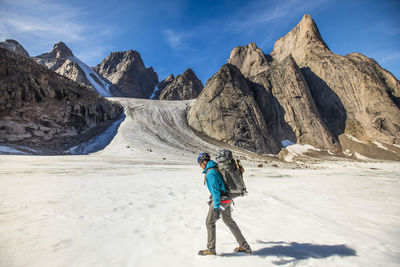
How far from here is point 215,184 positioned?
3.59 meters

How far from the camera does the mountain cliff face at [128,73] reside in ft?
360

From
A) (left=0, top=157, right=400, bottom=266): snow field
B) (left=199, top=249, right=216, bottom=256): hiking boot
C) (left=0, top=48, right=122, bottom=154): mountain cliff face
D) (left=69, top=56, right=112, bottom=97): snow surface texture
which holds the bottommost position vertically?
(left=0, top=157, right=400, bottom=266): snow field

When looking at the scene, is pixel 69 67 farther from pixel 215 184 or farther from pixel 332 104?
pixel 215 184

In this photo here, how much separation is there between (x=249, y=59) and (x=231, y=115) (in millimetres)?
47020

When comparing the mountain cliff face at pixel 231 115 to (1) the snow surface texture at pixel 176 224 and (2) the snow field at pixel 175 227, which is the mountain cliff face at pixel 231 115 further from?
(2) the snow field at pixel 175 227

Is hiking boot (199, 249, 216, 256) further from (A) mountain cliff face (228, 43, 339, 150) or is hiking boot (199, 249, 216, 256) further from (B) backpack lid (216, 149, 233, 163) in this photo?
(A) mountain cliff face (228, 43, 339, 150)

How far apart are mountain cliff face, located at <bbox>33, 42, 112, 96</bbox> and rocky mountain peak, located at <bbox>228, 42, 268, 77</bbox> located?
58662mm

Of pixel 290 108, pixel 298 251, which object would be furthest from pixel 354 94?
pixel 298 251

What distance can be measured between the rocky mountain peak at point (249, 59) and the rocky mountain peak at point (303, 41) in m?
7.20

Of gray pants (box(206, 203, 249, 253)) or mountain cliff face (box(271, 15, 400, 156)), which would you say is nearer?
gray pants (box(206, 203, 249, 253))

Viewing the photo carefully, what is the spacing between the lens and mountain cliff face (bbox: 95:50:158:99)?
360ft

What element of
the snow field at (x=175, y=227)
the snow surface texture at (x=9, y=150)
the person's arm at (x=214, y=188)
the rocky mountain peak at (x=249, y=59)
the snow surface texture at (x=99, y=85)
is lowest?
the snow field at (x=175, y=227)

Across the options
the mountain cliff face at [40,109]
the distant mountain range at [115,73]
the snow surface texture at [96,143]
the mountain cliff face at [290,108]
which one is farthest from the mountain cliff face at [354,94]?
the distant mountain range at [115,73]

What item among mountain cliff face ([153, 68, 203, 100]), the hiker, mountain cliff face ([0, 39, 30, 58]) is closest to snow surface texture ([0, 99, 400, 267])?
the hiker
